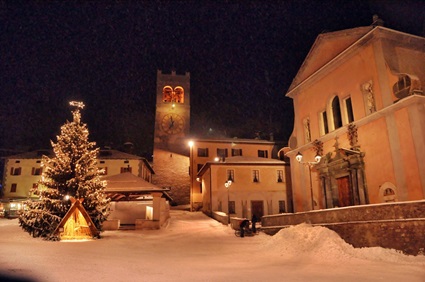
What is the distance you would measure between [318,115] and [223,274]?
16574mm

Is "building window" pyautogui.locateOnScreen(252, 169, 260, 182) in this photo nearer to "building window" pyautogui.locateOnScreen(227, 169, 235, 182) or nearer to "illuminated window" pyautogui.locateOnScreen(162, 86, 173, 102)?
"building window" pyautogui.locateOnScreen(227, 169, 235, 182)

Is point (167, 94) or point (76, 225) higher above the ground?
point (167, 94)

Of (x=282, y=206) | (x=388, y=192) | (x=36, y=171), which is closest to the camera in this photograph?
(x=388, y=192)

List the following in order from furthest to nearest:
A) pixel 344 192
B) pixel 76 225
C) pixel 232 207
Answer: pixel 232 207, pixel 344 192, pixel 76 225

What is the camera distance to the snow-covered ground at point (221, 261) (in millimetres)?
8695

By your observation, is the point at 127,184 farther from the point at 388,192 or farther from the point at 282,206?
the point at 282,206

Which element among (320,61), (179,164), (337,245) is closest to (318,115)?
(320,61)

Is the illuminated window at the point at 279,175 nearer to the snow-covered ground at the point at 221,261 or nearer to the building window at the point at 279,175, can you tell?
the building window at the point at 279,175

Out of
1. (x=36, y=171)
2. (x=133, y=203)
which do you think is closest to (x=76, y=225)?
(x=133, y=203)

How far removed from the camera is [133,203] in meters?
28.3

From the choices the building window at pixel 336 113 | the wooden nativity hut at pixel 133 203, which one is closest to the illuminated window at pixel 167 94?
the wooden nativity hut at pixel 133 203

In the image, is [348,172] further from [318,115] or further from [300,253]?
[300,253]

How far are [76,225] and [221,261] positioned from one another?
952 cm

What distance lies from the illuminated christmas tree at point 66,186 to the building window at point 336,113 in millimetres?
15717
